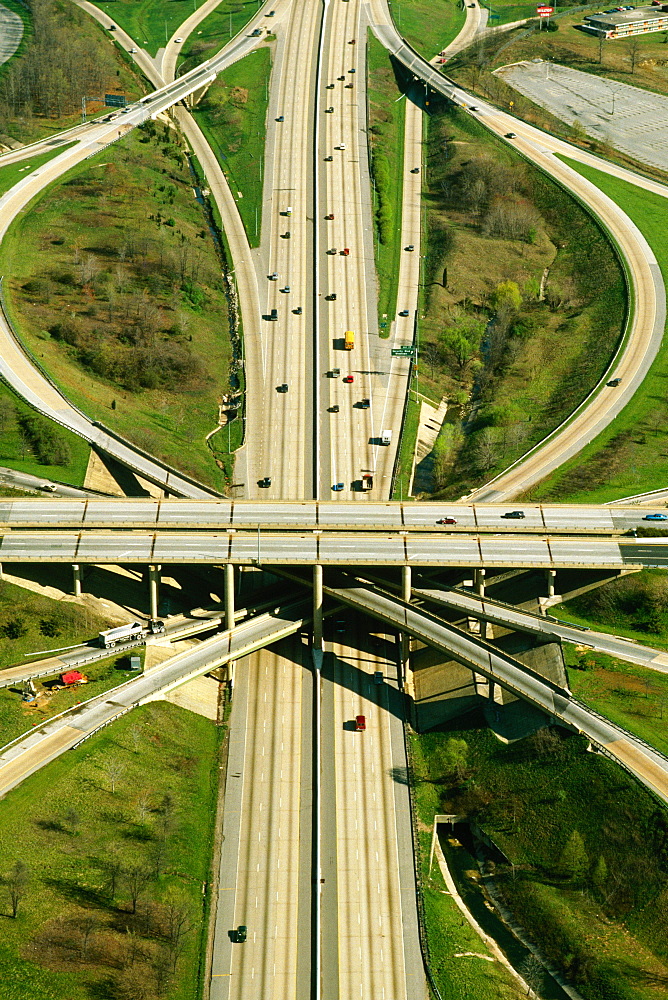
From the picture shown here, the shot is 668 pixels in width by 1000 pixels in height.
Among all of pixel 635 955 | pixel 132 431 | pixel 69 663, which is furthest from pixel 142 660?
pixel 635 955

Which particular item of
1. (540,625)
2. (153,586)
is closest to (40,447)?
(153,586)

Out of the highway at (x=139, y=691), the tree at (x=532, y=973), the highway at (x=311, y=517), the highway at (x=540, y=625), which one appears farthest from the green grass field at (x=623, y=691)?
the highway at (x=139, y=691)

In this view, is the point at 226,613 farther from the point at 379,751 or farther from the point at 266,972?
the point at 266,972

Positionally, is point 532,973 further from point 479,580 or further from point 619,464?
point 619,464

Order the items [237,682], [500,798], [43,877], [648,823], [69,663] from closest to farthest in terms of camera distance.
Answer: [43,877] → [648,823] → [500,798] → [69,663] → [237,682]

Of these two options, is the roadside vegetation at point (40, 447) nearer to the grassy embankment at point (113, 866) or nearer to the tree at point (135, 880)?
the grassy embankment at point (113, 866)

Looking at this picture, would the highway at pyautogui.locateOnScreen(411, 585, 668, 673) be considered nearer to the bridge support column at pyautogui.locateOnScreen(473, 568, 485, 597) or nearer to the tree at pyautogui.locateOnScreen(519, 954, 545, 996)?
the bridge support column at pyautogui.locateOnScreen(473, 568, 485, 597)
